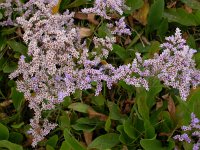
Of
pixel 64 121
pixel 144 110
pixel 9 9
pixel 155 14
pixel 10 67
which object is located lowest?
pixel 64 121

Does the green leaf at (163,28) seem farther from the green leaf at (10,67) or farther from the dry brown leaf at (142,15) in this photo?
the green leaf at (10,67)

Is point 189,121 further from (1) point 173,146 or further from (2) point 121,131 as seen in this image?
(2) point 121,131

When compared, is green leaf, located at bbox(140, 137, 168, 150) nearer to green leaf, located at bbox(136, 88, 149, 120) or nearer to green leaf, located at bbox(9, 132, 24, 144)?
green leaf, located at bbox(136, 88, 149, 120)

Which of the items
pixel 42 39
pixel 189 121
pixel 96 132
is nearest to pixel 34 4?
pixel 42 39

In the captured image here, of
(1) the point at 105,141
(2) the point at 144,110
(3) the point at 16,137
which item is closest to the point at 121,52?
(2) the point at 144,110

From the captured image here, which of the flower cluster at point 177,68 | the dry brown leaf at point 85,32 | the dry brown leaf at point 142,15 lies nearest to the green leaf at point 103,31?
the dry brown leaf at point 85,32

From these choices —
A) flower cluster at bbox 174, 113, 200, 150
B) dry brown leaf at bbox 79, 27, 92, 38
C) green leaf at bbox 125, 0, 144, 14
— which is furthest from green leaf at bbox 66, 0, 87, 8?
flower cluster at bbox 174, 113, 200, 150

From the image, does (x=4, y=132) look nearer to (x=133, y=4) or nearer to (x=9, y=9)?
(x=9, y=9)

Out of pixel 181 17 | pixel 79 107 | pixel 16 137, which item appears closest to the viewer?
pixel 79 107
